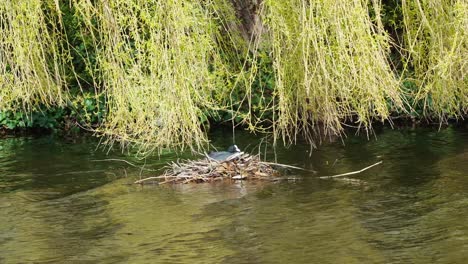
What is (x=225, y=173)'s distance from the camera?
1028 cm

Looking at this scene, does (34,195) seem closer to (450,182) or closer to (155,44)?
(155,44)

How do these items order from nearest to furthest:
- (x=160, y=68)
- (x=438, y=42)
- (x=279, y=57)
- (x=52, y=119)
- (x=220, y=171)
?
(x=160, y=68), (x=279, y=57), (x=438, y=42), (x=220, y=171), (x=52, y=119)

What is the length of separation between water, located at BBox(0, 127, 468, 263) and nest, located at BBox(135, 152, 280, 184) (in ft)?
0.71

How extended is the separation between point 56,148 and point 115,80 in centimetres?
477

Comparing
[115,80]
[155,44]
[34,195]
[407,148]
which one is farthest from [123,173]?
[407,148]

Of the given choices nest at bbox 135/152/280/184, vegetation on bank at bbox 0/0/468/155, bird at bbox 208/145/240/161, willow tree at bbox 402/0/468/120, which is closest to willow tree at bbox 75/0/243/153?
vegetation on bank at bbox 0/0/468/155

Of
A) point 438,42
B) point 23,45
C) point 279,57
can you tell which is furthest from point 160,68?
point 438,42

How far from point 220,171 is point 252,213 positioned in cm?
173

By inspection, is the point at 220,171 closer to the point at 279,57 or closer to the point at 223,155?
the point at 223,155

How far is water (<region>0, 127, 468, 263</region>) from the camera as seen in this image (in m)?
7.27

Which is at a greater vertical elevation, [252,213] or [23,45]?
[23,45]

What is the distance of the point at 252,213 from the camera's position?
28.2 ft

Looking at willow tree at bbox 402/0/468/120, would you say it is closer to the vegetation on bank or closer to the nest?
the vegetation on bank

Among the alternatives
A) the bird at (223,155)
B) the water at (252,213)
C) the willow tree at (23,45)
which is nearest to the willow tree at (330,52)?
the water at (252,213)
